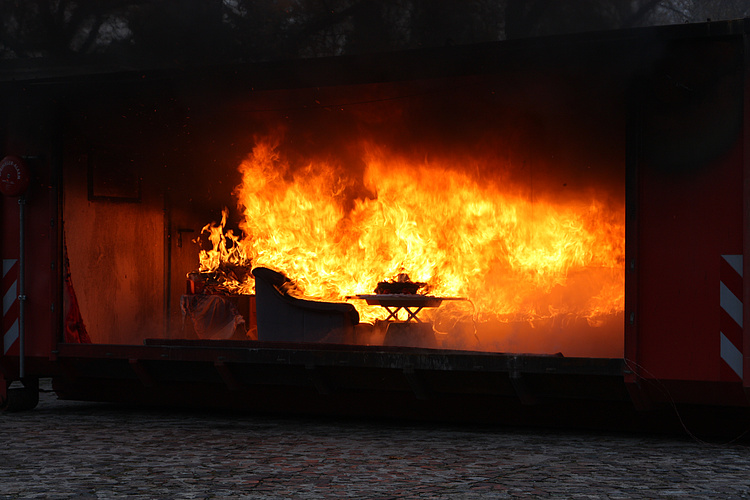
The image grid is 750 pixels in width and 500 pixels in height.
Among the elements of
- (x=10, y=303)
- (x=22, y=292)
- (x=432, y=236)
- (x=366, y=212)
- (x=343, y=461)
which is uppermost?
(x=366, y=212)

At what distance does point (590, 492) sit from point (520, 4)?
1486cm

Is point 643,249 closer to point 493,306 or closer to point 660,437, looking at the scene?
point 660,437

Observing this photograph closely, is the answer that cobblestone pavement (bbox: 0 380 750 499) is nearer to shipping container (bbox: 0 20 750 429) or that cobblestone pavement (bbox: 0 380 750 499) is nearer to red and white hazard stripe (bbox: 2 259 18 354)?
shipping container (bbox: 0 20 750 429)

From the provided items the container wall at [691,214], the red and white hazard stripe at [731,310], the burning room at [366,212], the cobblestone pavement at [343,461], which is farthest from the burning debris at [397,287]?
the red and white hazard stripe at [731,310]

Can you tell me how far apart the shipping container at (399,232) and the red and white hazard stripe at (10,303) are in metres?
0.02

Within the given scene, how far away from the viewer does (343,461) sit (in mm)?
6418

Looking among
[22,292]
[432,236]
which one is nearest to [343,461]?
[22,292]

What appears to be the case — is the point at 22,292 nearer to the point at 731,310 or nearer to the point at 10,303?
the point at 10,303

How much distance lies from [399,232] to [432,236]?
368mm

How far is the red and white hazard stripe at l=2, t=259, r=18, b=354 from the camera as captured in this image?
9117 millimetres

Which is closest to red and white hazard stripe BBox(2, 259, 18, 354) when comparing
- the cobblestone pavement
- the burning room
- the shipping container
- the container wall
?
the shipping container

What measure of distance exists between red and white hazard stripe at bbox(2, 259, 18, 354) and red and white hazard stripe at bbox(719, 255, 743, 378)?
19.6 ft

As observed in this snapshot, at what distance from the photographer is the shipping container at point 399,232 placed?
7.08 metres

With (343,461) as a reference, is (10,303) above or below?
above
